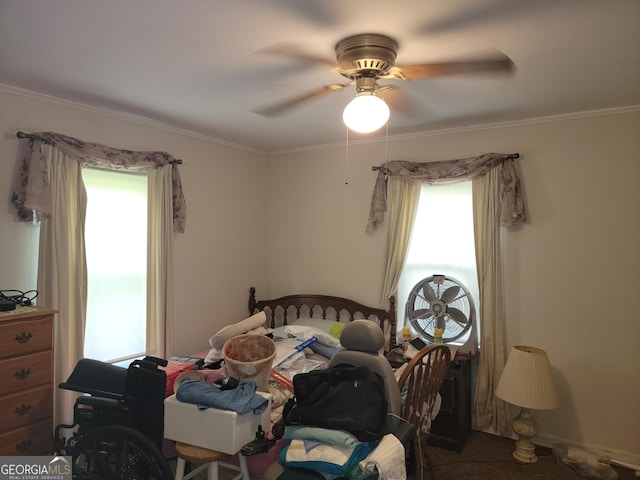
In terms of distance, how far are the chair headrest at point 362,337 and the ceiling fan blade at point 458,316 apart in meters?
1.54

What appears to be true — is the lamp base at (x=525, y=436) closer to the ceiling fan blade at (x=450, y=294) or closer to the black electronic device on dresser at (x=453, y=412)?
the black electronic device on dresser at (x=453, y=412)

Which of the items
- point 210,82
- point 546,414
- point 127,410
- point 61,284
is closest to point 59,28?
point 210,82

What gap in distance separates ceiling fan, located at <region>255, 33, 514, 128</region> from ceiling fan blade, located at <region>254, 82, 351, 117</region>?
0.14 meters

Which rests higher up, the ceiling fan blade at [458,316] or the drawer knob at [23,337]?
the drawer knob at [23,337]

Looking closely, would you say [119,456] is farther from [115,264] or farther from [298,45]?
[298,45]

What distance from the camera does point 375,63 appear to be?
1994 millimetres

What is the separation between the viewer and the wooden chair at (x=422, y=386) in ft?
7.10

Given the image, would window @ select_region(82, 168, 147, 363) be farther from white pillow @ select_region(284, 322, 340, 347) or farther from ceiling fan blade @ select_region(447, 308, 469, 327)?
ceiling fan blade @ select_region(447, 308, 469, 327)

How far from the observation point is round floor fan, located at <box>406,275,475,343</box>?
136 inches

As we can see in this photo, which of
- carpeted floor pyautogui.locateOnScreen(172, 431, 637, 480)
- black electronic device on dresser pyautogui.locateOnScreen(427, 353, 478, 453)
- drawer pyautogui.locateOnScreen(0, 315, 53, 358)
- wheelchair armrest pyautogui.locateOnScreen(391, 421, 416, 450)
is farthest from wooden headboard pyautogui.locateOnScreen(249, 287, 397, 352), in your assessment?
drawer pyautogui.locateOnScreen(0, 315, 53, 358)

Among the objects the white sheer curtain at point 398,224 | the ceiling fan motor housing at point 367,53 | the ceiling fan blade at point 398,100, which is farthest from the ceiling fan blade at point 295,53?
the white sheer curtain at point 398,224

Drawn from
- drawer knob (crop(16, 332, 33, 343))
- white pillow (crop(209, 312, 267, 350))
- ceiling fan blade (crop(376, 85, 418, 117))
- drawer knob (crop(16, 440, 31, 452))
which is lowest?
drawer knob (crop(16, 440, 31, 452))

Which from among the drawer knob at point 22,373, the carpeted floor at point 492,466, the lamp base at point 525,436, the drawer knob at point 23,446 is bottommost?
the carpeted floor at point 492,466

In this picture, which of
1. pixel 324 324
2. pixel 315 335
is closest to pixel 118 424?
pixel 315 335
